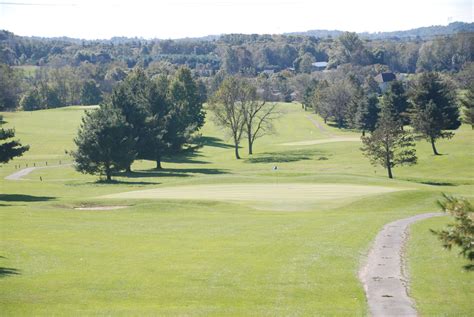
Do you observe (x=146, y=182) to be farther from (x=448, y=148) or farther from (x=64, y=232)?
(x=448, y=148)

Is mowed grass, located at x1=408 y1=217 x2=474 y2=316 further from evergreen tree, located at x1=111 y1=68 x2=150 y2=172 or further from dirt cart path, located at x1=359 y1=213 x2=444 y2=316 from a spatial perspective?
evergreen tree, located at x1=111 y1=68 x2=150 y2=172

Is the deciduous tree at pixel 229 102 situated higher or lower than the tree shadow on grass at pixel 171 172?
higher

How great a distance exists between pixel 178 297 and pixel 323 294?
436 cm

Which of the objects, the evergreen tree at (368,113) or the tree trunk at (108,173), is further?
the evergreen tree at (368,113)

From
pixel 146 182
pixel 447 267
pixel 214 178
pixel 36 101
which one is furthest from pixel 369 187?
pixel 36 101

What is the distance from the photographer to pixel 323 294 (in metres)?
21.4

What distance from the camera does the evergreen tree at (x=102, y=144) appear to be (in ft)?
223

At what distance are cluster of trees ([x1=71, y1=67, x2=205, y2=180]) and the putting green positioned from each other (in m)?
16.4

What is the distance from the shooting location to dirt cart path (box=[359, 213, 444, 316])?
19.9 metres

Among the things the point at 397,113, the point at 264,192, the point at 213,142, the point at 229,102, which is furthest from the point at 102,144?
the point at 213,142

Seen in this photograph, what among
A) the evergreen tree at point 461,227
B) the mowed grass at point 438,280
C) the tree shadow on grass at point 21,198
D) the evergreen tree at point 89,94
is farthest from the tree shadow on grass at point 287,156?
the evergreen tree at point 89,94

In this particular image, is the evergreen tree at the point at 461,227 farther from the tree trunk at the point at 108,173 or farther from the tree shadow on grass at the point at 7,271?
the tree trunk at the point at 108,173

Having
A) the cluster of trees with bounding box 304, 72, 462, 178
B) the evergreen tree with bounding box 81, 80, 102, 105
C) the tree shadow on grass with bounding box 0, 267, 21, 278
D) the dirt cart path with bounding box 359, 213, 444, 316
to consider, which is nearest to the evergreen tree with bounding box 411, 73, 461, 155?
the cluster of trees with bounding box 304, 72, 462, 178

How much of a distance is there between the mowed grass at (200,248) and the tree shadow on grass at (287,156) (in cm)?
3040
